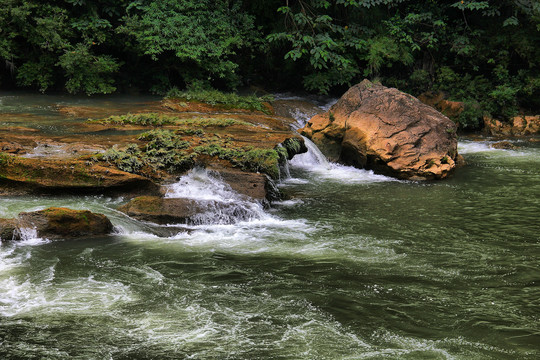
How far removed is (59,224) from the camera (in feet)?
22.9

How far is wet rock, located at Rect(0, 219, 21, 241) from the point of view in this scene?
6.71m

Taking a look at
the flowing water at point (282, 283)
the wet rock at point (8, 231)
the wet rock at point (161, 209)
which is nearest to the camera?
the flowing water at point (282, 283)

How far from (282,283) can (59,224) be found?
3221mm

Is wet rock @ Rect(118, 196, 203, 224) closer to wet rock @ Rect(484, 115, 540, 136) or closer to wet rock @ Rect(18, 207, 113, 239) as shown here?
wet rock @ Rect(18, 207, 113, 239)

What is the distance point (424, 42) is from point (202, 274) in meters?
15.9

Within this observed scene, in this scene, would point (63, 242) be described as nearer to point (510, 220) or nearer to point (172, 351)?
point (172, 351)

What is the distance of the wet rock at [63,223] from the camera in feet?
22.7

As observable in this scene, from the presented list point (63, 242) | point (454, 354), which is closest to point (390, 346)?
point (454, 354)

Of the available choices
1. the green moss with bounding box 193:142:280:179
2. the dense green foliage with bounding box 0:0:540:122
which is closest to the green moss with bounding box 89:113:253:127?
the green moss with bounding box 193:142:280:179

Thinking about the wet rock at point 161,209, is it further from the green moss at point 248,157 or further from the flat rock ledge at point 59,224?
the green moss at point 248,157

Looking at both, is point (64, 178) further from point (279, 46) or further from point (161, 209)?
point (279, 46)

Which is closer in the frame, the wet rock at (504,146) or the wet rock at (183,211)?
the wet rock at (183,211)

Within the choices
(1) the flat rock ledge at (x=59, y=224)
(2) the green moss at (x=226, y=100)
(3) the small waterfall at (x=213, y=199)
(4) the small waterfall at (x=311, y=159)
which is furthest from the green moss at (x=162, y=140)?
(2) the green moss at (x=226, y=100)

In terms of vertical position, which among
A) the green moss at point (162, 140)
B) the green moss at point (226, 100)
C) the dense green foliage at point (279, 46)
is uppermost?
the dense green foliage at point (279, 46)
